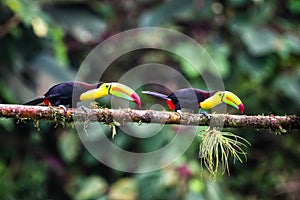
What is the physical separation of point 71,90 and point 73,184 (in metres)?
3.35

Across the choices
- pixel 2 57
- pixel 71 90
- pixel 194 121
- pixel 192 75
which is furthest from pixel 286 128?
pixel 2 57

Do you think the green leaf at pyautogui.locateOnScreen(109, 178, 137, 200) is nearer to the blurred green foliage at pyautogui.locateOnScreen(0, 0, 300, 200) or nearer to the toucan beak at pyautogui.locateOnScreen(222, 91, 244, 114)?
the blurred green foliage at pyautogui.locateOnScreen(0, 0, 300, 200)

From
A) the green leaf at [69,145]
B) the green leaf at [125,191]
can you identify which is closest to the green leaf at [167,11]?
the green leaf at [69,145]

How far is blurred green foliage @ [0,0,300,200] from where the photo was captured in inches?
173

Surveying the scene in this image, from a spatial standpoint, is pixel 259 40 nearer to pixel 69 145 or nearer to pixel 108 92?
pixel 69 145

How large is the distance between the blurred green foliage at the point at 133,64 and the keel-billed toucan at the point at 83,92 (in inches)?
84.1

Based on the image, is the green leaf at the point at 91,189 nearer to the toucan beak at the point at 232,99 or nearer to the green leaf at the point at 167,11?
the green leaf at the point at 167,11

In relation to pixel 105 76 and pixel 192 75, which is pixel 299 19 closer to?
pixel 192 75

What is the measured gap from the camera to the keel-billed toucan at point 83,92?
1.80 metres

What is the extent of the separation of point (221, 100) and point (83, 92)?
1.41ft

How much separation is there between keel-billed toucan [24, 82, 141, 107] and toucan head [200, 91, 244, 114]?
0.70 feet

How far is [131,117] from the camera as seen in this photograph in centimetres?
186

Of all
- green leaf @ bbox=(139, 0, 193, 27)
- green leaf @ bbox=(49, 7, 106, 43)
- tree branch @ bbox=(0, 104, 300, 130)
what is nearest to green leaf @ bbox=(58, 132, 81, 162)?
green leaf @ bbox=(49, 7, 106, 43)

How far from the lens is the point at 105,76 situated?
5371mm
